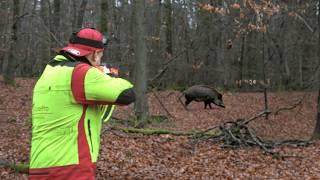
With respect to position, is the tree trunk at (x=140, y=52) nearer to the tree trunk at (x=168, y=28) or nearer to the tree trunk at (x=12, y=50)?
the tree trunk at (x=12, y=50)

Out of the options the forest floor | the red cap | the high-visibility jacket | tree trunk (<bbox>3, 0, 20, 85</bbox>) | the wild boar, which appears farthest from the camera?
the wild boar

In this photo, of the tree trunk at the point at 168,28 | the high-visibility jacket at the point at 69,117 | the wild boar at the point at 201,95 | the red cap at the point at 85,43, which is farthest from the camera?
the tree trunk at the point at 168,28

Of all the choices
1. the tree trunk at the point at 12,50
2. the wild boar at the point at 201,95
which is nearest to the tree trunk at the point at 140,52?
the tree trunk at the point at 12,50

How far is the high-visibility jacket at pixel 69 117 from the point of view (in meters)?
3.54

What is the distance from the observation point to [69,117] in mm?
3621

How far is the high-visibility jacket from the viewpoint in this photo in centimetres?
354

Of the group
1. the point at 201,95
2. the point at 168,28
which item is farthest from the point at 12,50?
the point at 168,28

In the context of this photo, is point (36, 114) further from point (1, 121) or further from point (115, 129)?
point (1, 121)

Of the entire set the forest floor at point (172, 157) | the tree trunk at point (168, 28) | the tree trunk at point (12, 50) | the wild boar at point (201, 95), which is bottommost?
the forest floor at point (172, 157)

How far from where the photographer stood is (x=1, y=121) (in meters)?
14.8

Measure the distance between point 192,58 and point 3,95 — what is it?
2178cm

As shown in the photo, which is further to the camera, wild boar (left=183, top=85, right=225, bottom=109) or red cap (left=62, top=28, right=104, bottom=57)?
wild boar (left=183, top=85, right=225, bottom=109)

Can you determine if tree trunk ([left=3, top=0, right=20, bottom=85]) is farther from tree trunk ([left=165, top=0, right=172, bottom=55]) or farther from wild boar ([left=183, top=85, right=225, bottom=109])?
tree trunk ([left=165, top=0, right=172, bottom=55])

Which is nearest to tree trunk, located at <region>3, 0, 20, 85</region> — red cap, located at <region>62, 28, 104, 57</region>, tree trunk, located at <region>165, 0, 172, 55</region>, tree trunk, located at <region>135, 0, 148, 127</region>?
tree trunk, located at <region>135, 0, 148, 127</region>
